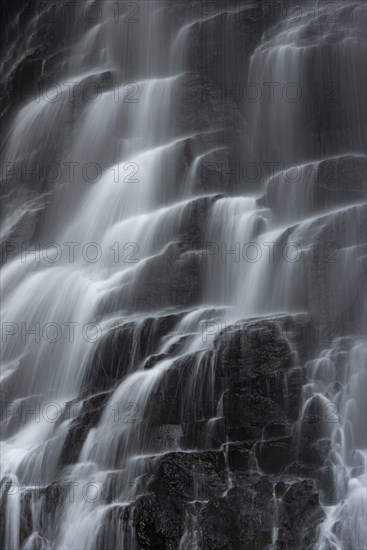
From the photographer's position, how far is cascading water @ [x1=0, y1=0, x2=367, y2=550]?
1169 centimetres

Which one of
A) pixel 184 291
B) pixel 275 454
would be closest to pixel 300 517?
pixel 275 454

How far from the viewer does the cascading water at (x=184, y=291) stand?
11.7 m

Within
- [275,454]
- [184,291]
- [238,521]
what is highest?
[184,291]

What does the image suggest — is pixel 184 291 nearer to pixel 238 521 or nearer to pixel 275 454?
pixel 275 454

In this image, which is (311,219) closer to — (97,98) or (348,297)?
(348,297)

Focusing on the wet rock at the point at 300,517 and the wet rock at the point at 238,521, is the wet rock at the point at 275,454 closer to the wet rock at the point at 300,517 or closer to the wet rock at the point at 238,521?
the wet rock at the point at 300,517

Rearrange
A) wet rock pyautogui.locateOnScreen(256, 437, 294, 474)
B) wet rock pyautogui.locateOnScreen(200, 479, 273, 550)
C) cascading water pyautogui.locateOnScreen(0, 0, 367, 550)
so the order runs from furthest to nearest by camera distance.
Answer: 1. wet rock pyautogui.locateOnScreen(256, 437, 294, 474)
2. cascading water pyautogui.locateOnScreen(0, 0, 367, 550)
3. wet rock pyautogui.locateOnScreen(200, 479, 273, 550)

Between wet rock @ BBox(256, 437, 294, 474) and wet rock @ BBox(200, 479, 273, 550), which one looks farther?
wet rock @ BBox(256, 437, 294, 474)

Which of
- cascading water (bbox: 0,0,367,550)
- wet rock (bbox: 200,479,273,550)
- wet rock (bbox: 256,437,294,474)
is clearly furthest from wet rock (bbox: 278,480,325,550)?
wet rock (bbox: 256,437,294,474)

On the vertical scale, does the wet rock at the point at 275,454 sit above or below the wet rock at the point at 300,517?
above

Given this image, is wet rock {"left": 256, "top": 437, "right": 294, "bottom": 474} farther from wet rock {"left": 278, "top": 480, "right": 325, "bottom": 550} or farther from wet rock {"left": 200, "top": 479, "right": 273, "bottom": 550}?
wet rock {"left": 200, "top": 479, "right": 273, "bottom": 550}

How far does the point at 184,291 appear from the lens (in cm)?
1612

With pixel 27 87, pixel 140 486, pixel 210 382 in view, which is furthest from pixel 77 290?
pixel 27 87

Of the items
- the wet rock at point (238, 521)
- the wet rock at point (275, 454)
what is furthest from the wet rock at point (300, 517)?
the wet rock at point (275, 454)
